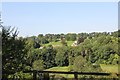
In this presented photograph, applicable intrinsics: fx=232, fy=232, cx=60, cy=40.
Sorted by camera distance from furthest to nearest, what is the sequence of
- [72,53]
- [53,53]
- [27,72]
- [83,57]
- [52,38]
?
[52,38]
[72,53]
[83,57]
[53,53]
[27,72]

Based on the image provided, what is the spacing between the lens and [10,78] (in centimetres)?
548

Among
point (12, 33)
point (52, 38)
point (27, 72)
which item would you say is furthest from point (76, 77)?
point (52, 38)

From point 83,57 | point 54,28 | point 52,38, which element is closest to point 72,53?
point 83,57

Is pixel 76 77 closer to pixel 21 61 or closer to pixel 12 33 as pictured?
pixel 21 61

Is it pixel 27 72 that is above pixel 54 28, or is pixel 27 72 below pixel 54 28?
below

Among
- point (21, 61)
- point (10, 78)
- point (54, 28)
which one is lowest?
point (10, 78)

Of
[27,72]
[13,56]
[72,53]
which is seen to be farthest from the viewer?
[72,53]

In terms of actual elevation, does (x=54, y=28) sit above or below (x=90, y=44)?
above

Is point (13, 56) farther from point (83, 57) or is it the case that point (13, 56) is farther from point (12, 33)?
point (83, 57)

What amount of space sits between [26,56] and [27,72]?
0.41 metres

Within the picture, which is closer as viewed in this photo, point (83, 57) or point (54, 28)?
point (83, 57)

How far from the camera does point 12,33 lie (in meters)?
5.64

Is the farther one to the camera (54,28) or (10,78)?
(54,28)

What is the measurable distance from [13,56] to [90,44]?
1008cm
